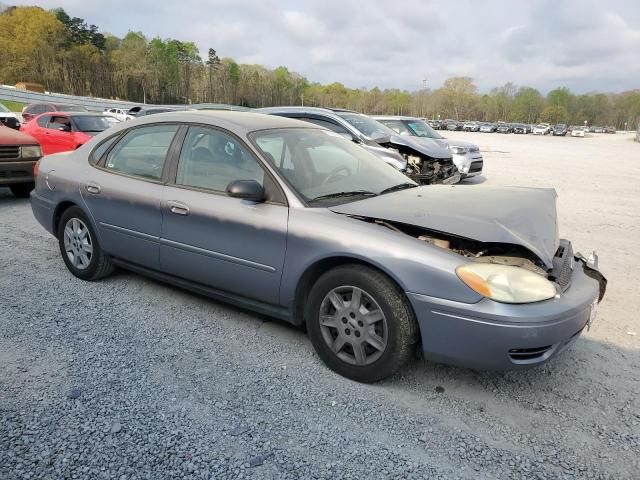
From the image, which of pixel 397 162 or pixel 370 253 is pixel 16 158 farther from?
pixel 370 253

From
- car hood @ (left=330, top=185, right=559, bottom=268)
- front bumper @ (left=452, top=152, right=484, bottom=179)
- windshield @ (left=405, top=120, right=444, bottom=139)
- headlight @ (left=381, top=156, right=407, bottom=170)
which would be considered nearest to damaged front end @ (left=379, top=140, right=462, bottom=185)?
headlight @ (left=381, top=156, right=407, bottom=170)

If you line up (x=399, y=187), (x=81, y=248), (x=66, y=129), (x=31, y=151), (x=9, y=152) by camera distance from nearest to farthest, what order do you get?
A: (x=399, y=187), (x=81, y=248), (x=9, y=152), (x=31, y=151), (x=66, y=129)

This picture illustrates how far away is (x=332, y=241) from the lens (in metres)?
2.99

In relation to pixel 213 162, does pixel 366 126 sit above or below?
above

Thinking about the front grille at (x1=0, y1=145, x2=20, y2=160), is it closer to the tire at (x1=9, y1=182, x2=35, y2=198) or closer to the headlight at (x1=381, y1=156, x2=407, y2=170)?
the tire at (x1=9, y1=182, x2=35, y2=198)

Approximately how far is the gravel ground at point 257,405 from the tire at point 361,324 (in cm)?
15

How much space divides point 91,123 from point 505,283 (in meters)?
11.8

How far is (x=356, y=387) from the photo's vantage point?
2.99m

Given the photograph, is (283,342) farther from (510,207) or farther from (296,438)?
(510,207)

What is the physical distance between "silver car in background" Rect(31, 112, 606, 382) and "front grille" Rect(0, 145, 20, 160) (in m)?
4.24

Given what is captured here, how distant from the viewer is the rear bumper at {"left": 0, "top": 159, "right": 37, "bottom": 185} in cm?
783

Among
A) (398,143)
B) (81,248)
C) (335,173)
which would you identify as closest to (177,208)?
(335,173)

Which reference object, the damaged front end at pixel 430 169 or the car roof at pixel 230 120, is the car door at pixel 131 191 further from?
the damaged front end at pixel 430 169

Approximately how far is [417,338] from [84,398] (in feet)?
6.31
